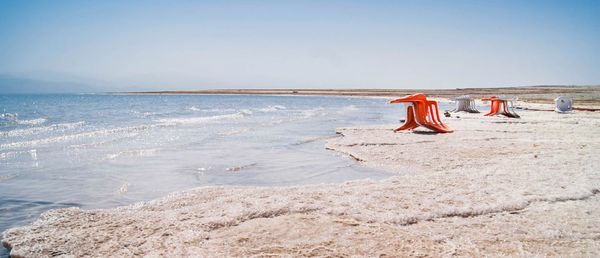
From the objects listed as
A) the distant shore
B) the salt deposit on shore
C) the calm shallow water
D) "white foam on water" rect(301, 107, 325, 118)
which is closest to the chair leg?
the calm shallow water

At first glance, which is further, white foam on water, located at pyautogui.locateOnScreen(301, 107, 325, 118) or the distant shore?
the distant shore

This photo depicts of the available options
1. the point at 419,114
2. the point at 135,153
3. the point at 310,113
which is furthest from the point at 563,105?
the point at 135,153

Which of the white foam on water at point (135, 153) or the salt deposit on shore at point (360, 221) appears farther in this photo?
the white foam on water at point (135, 153)

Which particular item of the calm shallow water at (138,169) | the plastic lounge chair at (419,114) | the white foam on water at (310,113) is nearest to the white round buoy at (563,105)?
the plastic lounge chair at (419,114)

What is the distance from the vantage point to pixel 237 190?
5082mm

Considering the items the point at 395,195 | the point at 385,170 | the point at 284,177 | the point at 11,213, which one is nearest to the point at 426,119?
the point at 385,170

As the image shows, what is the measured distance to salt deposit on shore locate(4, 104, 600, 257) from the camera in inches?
119

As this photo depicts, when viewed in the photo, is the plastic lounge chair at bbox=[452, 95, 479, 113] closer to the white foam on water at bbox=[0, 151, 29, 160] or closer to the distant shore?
the distant shore

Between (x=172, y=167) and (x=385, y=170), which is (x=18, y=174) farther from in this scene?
(x=385, y=170)

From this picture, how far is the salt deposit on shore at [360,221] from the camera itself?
3031 mm

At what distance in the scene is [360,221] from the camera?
354cm

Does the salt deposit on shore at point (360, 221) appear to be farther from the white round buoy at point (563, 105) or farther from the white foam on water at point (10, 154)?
the white round buoy at point (563, 105)

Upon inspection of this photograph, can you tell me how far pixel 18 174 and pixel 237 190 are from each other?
180 inches

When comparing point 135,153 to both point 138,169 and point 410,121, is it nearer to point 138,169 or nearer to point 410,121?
point 138,169
